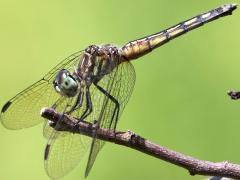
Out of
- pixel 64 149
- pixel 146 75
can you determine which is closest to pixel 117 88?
pixel 64 149

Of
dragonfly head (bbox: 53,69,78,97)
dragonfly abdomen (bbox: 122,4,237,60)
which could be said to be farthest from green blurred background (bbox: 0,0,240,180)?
dragonfly head (bbox: 53,69,78,97)

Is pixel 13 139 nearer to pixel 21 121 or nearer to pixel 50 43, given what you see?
pixel 50 43

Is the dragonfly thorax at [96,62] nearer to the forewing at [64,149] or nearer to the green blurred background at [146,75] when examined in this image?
the forewing at [64,149]

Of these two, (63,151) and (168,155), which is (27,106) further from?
(168,155)

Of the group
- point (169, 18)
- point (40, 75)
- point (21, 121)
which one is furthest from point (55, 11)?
point (21, 121)

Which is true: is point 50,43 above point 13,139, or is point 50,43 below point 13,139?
above

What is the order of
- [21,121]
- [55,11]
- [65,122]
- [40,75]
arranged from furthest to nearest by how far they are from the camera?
[55,11] → [40,75] → [21,121] → [65,122]

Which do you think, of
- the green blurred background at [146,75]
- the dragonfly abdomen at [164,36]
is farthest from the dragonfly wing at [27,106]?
the green blurred background at [146,75]

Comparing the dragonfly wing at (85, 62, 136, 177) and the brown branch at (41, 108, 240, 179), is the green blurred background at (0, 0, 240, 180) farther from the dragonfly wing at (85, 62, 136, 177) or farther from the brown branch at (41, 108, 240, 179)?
the brown branch at (41, 108, 240, 179)
